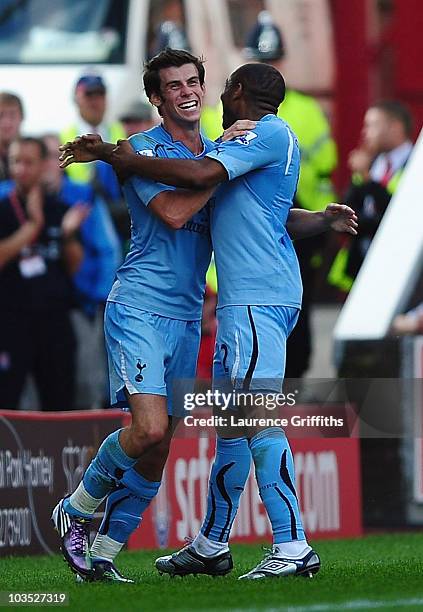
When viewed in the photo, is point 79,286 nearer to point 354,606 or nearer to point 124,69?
point 124,69

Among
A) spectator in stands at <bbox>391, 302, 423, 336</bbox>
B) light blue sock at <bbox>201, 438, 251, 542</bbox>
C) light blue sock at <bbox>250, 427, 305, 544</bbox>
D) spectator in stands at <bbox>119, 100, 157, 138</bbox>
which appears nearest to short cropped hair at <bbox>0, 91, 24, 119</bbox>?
spectator in stands at <bbox>119, 100, 157, 138</bbox>

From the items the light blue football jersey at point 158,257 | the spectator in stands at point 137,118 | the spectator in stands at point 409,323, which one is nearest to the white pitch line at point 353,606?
the light blue football jersey at point 158,257

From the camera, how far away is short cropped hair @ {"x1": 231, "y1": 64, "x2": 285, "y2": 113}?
7793 millimetres

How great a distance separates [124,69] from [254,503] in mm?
4883

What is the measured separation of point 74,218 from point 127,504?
509 cm

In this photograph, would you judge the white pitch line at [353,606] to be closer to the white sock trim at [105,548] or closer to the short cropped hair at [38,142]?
the white sock trim at [105,548]

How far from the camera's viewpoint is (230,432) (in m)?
7.84

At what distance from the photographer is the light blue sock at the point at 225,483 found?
25.8 ft

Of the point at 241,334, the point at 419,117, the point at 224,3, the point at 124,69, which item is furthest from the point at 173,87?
the point at 419,117

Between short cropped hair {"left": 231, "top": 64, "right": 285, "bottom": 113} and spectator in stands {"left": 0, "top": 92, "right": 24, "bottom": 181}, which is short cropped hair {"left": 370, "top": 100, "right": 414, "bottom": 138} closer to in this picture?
spectator in stands {"left": 0, "top": 92, "right": 24, "bottom": 181}

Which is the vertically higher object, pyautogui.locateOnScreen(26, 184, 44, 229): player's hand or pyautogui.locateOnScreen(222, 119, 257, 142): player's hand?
pyautogui.locateOnScreen(222, 119, 257, 142): player's hand

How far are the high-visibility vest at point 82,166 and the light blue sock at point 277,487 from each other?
582cm

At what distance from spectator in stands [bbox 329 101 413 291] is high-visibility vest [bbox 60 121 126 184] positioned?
173cm

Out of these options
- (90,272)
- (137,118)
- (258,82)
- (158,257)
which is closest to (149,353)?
(158,257)
